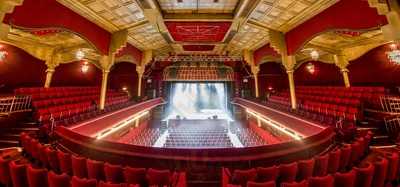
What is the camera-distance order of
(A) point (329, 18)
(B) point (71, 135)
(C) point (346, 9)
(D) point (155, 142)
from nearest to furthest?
(B) point (71, 135)
(C) point (346, 9)
(A) point (329, 18)
(D) point (155, 142)

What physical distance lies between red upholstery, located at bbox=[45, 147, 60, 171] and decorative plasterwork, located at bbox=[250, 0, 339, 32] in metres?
7.13

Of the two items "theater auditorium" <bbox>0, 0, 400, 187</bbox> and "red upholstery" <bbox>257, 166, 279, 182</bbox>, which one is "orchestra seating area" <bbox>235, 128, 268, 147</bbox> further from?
"red upholstery" <bbox>257, 166, 279, 182</bbox>

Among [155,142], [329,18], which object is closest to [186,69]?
[155,142]

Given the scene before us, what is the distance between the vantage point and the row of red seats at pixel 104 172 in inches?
113

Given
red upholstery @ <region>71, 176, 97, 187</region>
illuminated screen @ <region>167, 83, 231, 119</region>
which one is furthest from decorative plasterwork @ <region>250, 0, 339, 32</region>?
illuminated screen @ <region>167, 83, 231, 119</region>

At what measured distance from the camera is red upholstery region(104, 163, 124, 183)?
9.92ft

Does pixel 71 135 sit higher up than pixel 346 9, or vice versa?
pixel 346 9

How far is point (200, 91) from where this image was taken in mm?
21531

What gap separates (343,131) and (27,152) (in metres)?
8.59

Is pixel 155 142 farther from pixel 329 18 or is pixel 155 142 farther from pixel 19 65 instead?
pixel 329 18

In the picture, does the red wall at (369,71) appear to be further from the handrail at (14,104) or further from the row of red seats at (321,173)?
the handrail at (14,104)

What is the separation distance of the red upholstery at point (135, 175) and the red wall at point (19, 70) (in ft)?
37.7

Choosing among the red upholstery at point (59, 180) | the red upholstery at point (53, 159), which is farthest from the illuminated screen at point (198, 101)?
the red upholstery at point (59, 180)

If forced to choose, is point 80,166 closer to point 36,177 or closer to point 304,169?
point 36,177
